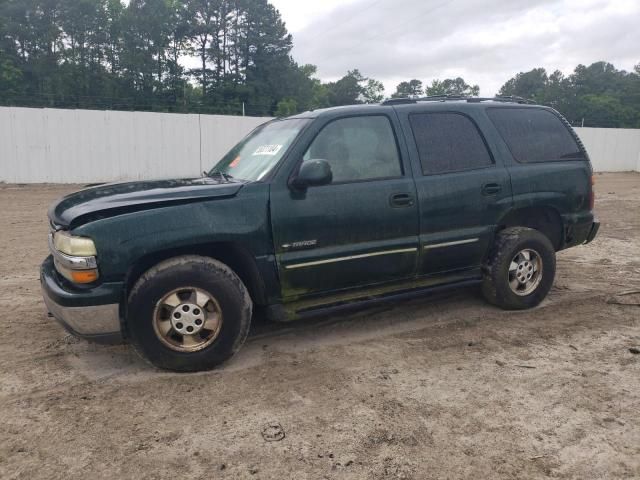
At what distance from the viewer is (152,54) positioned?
4416cm

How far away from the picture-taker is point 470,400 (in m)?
3.21

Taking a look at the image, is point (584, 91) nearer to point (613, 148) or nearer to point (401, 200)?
point (613, 148)

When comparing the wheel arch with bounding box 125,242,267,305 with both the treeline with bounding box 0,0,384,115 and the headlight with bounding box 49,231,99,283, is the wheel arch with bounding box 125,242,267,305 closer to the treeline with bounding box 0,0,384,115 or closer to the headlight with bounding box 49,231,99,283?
the headlight with bounding box 49,231,99,283

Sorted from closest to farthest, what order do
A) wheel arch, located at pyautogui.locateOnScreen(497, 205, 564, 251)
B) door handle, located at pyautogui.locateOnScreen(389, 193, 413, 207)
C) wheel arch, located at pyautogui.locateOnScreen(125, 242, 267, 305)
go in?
wheel arch, located at pyautogui.locateOnScreen(125, 242, 267, 305), door handle, located at pyautogui.locateOnScreen(389, 193, 413, 207), wheel arch, located at pyautogui.locateOnScreen(497, 205, 564, 251)

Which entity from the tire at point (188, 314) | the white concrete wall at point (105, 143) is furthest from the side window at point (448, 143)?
the white concrete wall at point (105, 143)

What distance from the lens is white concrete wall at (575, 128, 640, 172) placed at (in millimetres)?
Result: 27484

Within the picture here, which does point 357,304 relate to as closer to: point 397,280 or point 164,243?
point 397,280

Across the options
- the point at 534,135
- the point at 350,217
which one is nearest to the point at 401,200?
the point at 350,217

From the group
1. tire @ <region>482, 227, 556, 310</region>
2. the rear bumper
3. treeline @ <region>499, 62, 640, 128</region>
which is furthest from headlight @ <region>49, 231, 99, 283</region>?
treeline @ <region>499, 62, 640, 128</region>

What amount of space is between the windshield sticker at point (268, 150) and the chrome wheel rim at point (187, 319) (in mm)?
1251

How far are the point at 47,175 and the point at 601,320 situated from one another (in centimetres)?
1573

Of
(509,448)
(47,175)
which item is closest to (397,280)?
(509,448)

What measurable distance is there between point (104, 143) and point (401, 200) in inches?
571

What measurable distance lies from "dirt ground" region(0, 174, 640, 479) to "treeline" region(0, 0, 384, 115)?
30.7 meters
